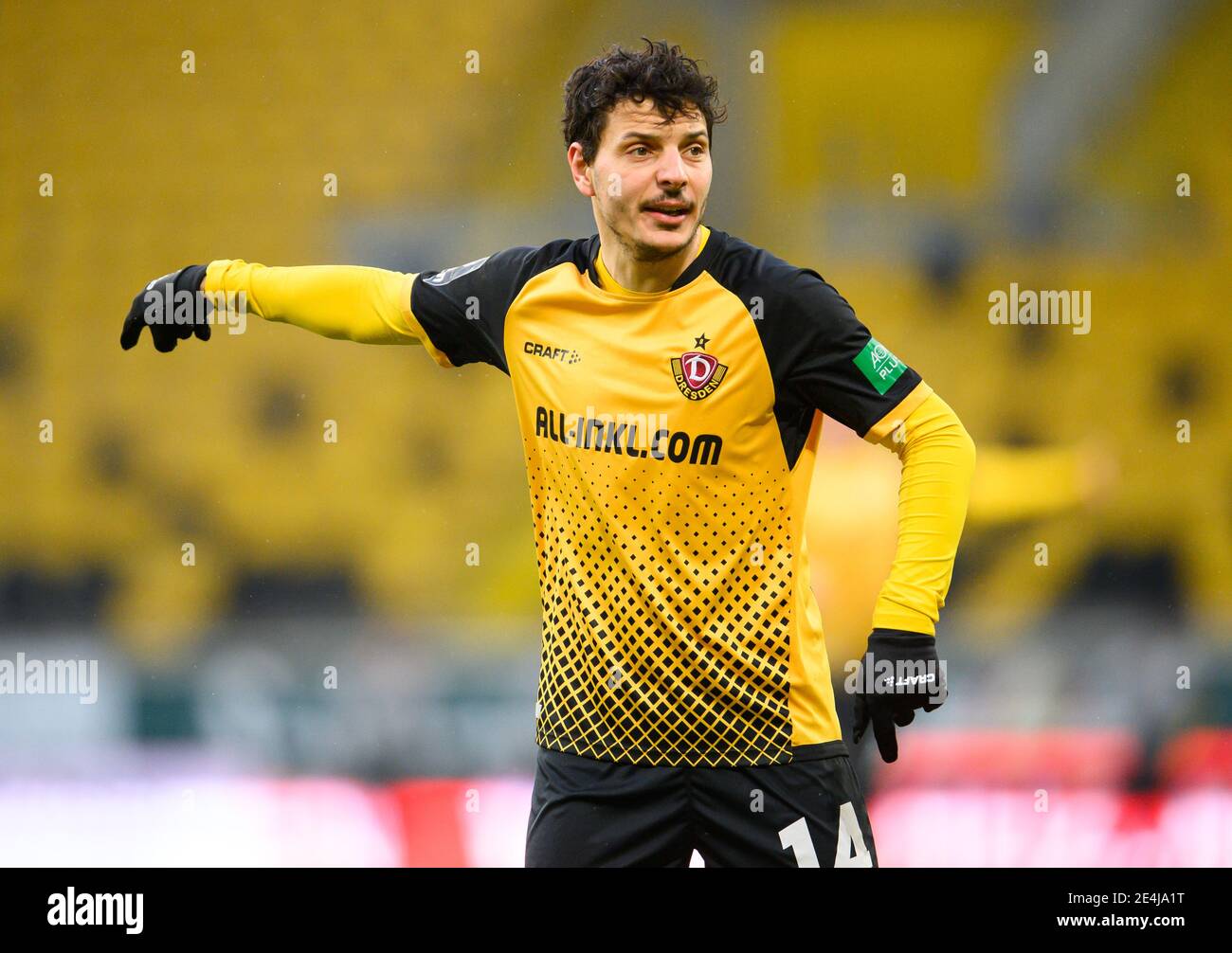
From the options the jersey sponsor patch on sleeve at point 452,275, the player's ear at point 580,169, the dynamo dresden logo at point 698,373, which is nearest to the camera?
the dynamo dresden logo at point 698,373

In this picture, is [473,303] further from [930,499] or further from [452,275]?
[930,499]

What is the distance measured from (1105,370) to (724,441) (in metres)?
4.76

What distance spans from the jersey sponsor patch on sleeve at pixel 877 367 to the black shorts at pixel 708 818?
0.75 meters

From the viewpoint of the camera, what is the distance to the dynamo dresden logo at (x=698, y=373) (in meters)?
2.96

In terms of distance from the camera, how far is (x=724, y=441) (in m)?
2.97

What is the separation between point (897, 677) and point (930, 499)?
0.36 m

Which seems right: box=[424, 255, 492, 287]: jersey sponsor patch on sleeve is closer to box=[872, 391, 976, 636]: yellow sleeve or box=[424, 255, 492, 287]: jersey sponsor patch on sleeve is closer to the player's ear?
the player's ear

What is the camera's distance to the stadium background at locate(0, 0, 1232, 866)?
6816 mm

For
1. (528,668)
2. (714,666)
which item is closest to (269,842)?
(528,668)

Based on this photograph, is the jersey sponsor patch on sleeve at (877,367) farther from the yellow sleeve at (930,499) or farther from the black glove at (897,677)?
the black glove at (897,677)

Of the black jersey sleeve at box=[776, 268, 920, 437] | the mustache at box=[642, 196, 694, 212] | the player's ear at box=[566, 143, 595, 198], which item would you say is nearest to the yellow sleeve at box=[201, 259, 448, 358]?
the player's ear at box=[566, 143, 595, 198]

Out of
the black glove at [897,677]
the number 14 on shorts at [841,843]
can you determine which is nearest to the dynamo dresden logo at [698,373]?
the black glove at [897,677]

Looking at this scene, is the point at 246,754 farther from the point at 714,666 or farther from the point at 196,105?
the point at 714,666

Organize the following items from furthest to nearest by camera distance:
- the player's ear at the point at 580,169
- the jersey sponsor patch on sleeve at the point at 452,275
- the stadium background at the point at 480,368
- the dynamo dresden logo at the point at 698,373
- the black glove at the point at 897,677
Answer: the stadium background at the point at 480,368, the jersey sponsor patch on sleeve at the point at 452,275, the player's ear at the point at 580,169, the dynamo dresden logo at the point at 698,373, the black glove at the point at 897,677
